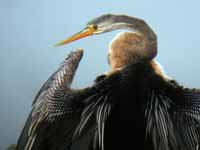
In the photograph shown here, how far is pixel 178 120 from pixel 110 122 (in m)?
0.21

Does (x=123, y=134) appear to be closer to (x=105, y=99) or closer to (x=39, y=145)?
(x=105, y=99)

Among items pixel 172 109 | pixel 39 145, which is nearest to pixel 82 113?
pixel 39 145

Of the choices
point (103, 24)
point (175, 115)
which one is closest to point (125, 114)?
point (175, 115)

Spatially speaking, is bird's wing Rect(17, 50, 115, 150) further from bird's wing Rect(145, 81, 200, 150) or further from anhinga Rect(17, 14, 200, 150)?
bird's wing Rect(145, 81, 200, 150)

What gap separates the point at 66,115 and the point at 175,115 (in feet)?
1.10

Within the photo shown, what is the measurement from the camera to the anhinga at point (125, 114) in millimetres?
1593

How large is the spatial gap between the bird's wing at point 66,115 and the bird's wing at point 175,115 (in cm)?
14

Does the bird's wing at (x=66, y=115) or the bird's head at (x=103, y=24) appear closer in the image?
the bird's wing at (x=66, y=115)

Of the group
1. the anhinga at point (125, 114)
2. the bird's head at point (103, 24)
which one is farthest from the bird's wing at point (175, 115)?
the bird's head at point (103, 24)

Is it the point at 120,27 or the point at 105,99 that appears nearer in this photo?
the point at 105,99

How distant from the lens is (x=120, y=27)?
5.94ft

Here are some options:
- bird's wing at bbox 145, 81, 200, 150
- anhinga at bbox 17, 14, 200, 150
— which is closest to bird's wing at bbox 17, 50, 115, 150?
anhinga at bbox 17, 14, 200, 150

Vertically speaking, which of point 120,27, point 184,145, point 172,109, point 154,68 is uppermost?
point 120,27

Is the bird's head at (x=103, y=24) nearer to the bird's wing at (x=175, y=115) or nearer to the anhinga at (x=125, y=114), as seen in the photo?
the anhinga at (x=125, y=114)
